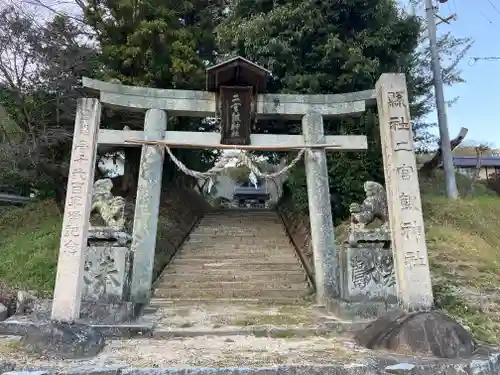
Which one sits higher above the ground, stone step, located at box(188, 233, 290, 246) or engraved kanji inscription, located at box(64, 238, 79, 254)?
stone step, located at box(188, 233, 290, 246)

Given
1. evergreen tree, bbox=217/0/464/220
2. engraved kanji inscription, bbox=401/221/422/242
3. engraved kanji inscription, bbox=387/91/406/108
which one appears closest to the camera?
engraved kanji inscription, bbox=401/221/422/242

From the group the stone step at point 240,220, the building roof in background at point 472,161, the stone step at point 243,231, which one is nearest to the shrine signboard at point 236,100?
the stone step at point 243,231

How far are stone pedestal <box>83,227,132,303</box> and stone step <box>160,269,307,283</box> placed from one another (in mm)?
2283

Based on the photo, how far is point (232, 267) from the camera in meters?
10.6

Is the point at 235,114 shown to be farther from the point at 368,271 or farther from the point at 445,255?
the point at 445,255

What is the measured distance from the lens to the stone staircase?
920 cm

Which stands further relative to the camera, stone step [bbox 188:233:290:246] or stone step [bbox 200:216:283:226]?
stone step [bbox 200:216:283:226]

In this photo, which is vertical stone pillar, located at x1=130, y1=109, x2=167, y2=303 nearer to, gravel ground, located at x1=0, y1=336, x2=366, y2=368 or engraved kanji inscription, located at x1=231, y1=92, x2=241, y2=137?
engraved kanji inscription, located at x1=231, y1=92, x2=241, y2=137

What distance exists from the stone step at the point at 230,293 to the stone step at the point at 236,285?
0.15 metres

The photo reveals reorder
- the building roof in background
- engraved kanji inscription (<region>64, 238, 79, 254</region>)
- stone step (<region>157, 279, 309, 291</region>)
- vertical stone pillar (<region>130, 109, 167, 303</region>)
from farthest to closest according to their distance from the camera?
the building roof in background, stone step (<region>157, 279, 309, 291</region>), vertical stone pillar (<region>130, 109, 167, 303</region>), engraved kanji inscription (<region>64, 238, 79, 254</region>)

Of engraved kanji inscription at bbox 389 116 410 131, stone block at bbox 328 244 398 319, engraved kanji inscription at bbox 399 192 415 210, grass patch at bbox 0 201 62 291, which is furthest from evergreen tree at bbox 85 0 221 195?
engraved kanji inscription at bbox 399 192 415 210

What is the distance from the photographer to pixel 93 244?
7.68m

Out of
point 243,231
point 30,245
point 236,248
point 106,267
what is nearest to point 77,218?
point 106,267

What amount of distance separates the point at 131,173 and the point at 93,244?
278 inches
